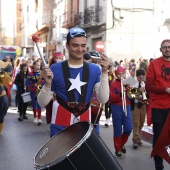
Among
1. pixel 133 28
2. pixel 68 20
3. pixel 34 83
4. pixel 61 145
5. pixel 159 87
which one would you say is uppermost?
pixel 68 20

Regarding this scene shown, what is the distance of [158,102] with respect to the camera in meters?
5.53

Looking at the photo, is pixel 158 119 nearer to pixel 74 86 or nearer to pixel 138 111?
pixel 74 86

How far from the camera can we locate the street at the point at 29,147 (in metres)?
6.56

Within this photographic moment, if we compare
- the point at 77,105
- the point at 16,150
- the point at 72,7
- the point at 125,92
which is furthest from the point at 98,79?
the point at 72,7

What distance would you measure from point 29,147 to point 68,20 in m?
26.8

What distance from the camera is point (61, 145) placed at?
132 inches

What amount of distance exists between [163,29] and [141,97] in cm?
1820

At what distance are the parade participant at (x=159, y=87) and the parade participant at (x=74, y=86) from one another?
153cm

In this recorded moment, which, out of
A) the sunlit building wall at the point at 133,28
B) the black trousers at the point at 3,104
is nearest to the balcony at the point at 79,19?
the sunlit building wall at the point at 133,28

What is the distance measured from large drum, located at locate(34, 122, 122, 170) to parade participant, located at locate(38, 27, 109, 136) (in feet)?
1.78

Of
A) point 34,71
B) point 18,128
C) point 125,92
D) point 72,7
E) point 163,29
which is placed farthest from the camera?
point 72,7

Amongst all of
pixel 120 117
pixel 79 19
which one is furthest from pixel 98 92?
pixel 79 19

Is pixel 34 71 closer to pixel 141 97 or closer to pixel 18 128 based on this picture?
pixel 18 128

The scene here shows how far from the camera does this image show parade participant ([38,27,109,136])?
4055mm
